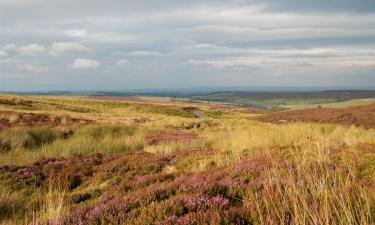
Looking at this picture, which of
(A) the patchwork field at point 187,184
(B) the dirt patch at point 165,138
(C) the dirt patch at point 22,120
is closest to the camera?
(A) the patchwork field at point 187,184

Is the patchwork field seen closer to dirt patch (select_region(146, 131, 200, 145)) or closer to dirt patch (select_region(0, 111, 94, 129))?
dirt patch (select_region(146, 131, 200, 145))

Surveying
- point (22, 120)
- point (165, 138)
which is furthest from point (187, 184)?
point (22, 120)

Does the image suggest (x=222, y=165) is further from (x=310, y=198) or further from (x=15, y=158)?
(x=15, y=158)

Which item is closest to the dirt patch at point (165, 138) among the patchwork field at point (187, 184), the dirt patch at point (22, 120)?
the patchwork field at point (187, 184)

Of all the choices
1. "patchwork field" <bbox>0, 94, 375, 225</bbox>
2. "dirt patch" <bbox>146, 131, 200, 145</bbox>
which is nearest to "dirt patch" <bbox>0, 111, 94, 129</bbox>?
"patchwork field" <bbox>0, 94, 375, 225</bbox>

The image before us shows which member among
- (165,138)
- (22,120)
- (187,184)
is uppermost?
(187,184)

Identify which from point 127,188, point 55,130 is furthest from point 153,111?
point 127,188

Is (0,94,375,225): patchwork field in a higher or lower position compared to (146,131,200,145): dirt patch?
higher

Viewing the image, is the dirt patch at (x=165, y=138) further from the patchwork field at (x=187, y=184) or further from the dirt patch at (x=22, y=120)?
the dirt patch at (x=22, y=120)

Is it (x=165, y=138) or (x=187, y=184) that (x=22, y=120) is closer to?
(x=165, y=138)

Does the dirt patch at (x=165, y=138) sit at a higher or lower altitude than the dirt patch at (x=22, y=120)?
lower

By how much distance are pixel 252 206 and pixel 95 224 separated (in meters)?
2.21

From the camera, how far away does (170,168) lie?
9.39m

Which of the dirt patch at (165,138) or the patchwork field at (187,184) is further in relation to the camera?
the dirt patch at (165,138)
